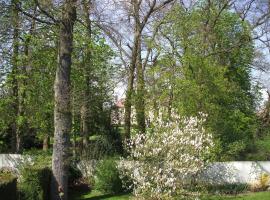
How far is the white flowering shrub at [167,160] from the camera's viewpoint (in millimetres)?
14695

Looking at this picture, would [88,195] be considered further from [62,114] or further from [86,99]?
[86,99]

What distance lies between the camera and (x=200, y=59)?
67.5 ft

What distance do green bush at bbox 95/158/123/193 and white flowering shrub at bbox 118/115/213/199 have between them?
71.2 inches

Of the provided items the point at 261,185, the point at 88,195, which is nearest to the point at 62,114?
the point at 88,195

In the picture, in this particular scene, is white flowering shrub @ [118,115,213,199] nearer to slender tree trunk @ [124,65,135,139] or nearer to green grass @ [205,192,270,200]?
green grass @ [205,192,270,200]

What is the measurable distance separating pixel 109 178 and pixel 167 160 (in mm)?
3723

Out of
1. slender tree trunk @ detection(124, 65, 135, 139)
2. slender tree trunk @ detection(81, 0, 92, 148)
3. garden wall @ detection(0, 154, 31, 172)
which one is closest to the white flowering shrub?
slender tree trunk @ detection(81, 0, 92, 148)

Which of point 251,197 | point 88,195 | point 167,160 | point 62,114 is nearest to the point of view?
point 167,160

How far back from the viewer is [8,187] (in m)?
14.3

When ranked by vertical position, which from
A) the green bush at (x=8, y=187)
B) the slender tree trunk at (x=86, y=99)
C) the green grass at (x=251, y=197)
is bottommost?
the green grass at (x=251, y=197)

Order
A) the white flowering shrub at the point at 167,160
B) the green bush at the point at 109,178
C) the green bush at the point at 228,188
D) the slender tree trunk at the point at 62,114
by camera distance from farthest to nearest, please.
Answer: the green bush at the point at 109,178
the green bush at the point at 228,188
the slender tree trunk at the point at 62,114
the white flowering shrub at the point at 167,160

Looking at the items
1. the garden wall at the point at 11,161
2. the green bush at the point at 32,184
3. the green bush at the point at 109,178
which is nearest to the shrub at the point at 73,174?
the green bush at the point at 109,178

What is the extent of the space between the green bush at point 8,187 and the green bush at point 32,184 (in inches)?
38.5

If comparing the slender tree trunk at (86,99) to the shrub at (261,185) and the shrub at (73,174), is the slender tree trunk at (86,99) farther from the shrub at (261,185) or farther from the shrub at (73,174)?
the shrub at (261,185)
